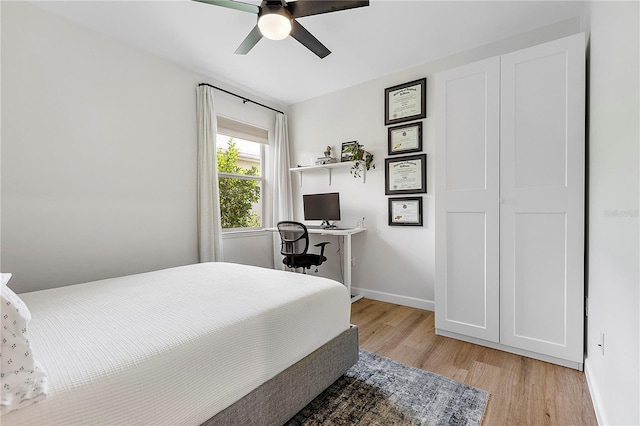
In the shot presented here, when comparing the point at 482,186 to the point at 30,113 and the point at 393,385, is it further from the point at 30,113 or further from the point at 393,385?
the point at 30,113

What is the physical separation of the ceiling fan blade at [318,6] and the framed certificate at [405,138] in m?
1.65

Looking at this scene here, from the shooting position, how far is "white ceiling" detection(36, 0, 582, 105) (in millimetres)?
2268

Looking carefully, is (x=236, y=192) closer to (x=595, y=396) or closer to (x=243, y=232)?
(x=243, y=232)

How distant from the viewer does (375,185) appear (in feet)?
11.7

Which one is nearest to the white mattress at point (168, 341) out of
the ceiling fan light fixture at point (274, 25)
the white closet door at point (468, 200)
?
the white closet door at point (468, 200)

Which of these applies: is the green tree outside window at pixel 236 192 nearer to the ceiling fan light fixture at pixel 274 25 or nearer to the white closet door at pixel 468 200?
the ceiling fan light fixture at pixel 274 25

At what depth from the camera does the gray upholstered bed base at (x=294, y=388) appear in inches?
46.6

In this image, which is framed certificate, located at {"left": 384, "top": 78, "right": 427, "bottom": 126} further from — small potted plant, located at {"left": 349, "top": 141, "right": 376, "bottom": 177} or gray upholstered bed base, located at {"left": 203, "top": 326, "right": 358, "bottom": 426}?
gray upholstered bed base, located at {"left": 203, "top": 326, "right": 358, "bottom": 426}

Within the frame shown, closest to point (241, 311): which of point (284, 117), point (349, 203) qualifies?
point (349, 203)

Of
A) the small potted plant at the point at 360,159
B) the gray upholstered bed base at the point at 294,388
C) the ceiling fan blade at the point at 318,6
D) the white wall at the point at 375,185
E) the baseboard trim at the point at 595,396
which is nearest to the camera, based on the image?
the gray upholstered bed base at the point at 294,388

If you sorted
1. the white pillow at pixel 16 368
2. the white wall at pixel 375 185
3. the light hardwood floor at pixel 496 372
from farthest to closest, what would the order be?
the white wall at pixel 375 185
the light hardwood floor at pixel 496 372
the white pillow at pixel 16 368

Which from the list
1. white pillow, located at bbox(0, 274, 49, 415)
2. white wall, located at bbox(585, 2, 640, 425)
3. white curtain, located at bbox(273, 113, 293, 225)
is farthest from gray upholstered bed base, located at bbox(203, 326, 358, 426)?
white curtain, located at bbox(273, 113, 293, 225)

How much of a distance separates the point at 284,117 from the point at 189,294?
10.7ft

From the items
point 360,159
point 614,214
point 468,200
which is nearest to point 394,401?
point 614,214
